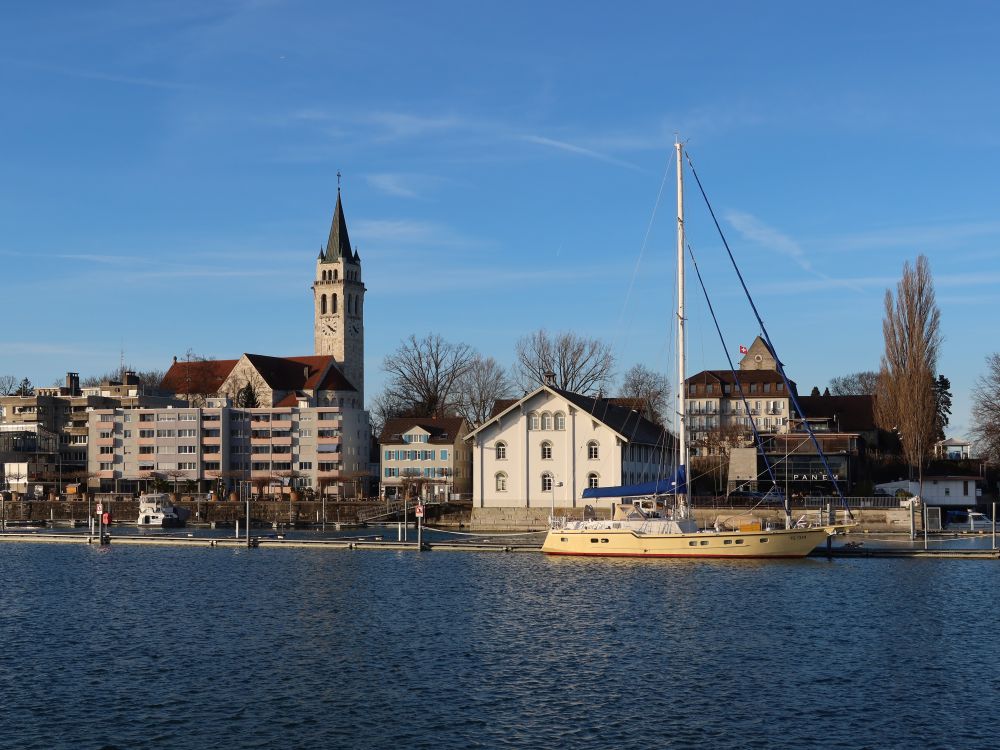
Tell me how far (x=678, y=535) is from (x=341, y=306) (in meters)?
128

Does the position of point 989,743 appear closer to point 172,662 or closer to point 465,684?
point 465,684

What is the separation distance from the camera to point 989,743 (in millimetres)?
25031

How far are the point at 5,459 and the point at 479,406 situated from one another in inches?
2734

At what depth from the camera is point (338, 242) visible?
618 ft

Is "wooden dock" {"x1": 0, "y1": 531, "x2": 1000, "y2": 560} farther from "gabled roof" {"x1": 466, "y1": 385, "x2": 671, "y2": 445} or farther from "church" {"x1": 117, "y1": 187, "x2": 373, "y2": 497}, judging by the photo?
"church" {"x1": 117, "y1": 187, "x2": 373, "y2": 497}

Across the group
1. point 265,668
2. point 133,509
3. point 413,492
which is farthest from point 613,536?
point 133,509

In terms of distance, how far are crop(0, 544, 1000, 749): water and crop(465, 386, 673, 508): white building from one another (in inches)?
1273

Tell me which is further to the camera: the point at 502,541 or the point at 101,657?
the point at 502,541

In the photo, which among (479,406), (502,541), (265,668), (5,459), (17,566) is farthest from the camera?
(5,459)

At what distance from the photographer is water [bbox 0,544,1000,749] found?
1043 inches

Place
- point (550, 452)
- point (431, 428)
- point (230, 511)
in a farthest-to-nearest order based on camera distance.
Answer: point (431, 428) → point (230, 511) → point (550, 452)

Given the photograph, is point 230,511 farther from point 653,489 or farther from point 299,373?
point 653,489

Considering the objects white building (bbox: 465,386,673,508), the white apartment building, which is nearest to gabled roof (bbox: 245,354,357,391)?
the white apartment building

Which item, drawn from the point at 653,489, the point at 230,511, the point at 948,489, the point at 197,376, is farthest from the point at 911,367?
the point at 197,376
